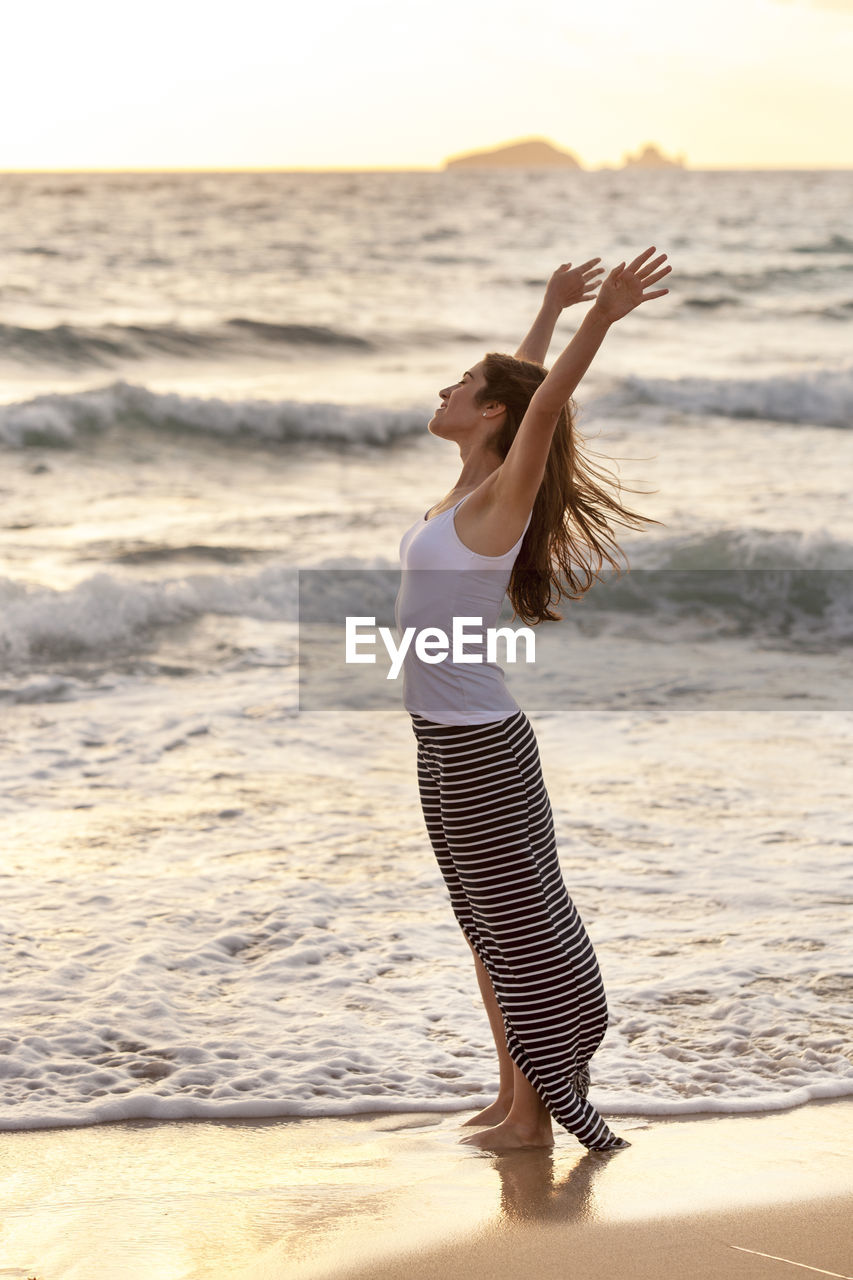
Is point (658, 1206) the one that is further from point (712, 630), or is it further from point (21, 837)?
point (712, 630)

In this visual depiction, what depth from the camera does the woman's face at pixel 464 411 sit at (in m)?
3.23

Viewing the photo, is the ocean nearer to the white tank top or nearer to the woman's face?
the white tank top

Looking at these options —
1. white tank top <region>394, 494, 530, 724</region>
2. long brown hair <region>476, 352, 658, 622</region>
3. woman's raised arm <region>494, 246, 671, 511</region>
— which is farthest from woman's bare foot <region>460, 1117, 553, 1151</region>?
woman's raised arm <region>494, 246, 671, 511</region>

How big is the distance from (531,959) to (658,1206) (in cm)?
60

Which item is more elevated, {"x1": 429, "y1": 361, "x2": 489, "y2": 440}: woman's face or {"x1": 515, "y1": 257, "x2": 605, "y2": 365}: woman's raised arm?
{"x1": 515, "y1": 257, "x2": 605, "y2": 365}: woman's raised arm

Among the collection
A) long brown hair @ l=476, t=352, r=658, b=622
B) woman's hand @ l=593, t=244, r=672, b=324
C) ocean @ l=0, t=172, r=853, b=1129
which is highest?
woman's hand @ l=593, t=244, r=672, b=324


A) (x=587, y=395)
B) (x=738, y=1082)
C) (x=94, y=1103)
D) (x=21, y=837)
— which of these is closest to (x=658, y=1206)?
(x=738, y=1082)

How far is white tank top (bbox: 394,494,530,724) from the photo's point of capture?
308 centimetres

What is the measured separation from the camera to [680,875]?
18.1 ft

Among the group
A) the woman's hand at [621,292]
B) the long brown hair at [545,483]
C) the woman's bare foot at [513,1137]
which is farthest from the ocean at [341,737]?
the woman's hand at [621,292]

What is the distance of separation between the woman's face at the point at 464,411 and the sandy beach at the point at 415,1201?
179 cm

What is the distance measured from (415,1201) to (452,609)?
1.36 metres

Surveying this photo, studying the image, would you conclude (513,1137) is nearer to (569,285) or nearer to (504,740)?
(504,740)

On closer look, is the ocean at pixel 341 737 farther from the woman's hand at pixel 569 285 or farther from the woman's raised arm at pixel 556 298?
the woman's hand at pixel 569 285
